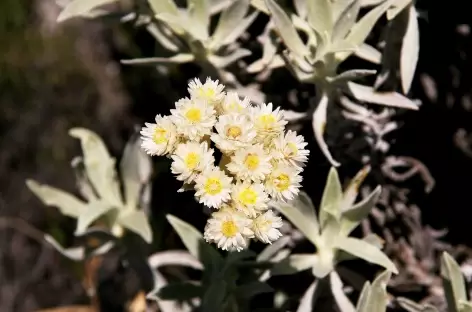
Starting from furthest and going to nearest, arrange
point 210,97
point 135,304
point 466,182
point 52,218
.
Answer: point 52,218, point 135,304, point 466,182, point 210,97

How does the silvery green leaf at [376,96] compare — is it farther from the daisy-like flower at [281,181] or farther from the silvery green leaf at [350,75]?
the daisy-like flower at [281,181]

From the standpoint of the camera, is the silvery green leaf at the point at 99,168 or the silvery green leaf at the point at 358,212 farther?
the silvery green leaf at the point at 99,168

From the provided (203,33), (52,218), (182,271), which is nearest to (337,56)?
(203,33)

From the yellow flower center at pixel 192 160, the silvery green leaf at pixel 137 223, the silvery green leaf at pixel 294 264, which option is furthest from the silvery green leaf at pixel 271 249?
the yellow flower center at pixel 192 160

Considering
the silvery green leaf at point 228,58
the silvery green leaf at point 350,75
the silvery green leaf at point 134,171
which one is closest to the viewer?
the silvery green leaf at point 350,75

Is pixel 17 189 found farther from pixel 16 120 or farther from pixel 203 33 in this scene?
pixel 203 33

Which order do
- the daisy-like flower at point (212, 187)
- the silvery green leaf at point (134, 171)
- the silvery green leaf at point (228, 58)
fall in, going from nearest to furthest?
the daisy-like flower at point (212, 187) < the silvery green leaf at point (228, 58) < the silvery green leaf at point (134, 171)

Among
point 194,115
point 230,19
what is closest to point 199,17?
point 230,19

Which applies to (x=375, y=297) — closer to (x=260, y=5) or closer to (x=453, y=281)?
(x=453, y=281)
